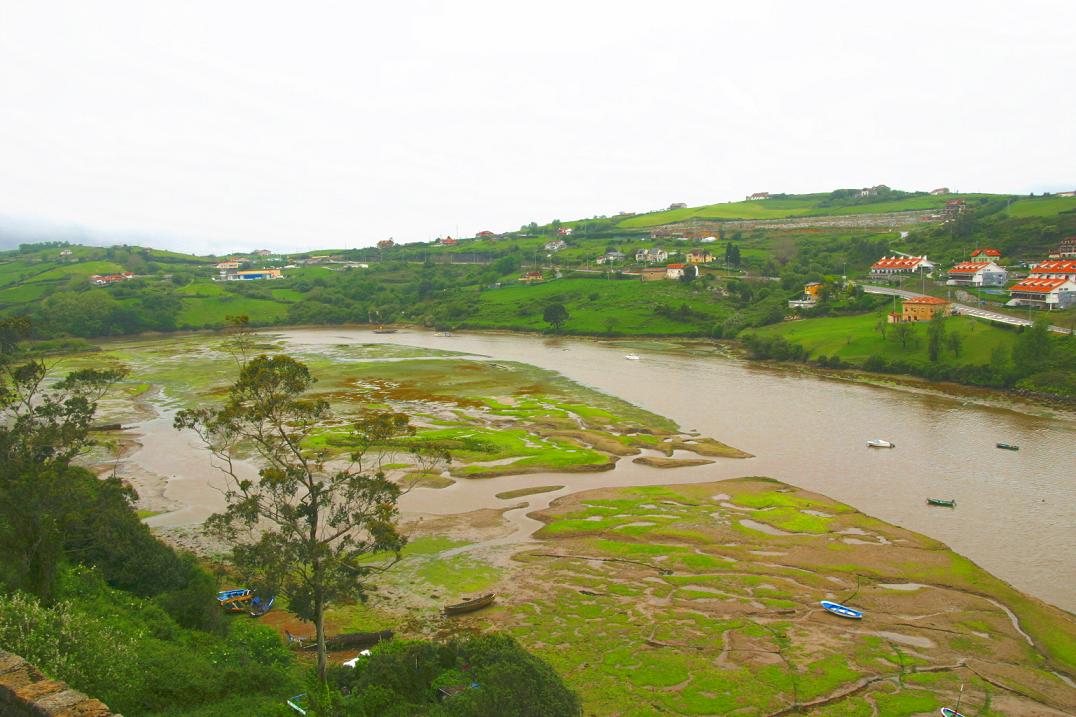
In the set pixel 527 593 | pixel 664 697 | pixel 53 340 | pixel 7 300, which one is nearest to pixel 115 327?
pixel 53 340

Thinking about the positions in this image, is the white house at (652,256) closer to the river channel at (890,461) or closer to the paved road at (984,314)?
the paved road at (984,314)

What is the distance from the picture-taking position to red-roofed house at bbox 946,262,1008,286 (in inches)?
4702

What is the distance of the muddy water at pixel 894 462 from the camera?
133 feet

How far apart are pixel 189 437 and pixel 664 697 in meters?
60.9

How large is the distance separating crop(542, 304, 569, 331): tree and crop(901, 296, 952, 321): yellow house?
230 feet

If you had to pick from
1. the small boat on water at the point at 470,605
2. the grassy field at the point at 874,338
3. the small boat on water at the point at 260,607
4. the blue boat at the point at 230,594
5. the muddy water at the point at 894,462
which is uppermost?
the grassy field at the point at 874,338

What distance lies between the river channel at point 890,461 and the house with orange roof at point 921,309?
2180 cm

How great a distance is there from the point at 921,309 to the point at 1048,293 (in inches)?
685

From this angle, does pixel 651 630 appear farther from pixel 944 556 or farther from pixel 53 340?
pixel 53 340

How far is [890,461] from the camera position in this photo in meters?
56.0

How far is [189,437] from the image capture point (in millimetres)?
69125

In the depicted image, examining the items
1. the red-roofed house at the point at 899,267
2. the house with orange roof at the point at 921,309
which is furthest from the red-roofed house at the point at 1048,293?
the red-roofed house at the point at 899,267

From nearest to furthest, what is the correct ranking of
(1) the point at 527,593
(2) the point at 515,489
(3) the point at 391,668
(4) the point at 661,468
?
(3) the point at 391,668
(1) the point at 527,593
(2) the point at 515,489
(4) the point at 661,468

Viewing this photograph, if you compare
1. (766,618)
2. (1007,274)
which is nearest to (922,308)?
(1007,274)
